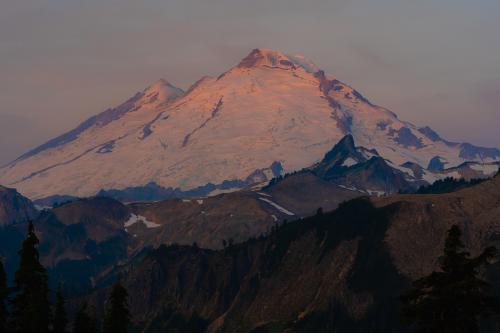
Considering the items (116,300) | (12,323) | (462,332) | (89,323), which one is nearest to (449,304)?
(462,332)

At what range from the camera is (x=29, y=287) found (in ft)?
260

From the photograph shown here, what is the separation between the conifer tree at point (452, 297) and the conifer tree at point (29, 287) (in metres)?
35.5

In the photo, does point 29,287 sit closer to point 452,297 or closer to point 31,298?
point 31,298

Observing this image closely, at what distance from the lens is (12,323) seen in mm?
80875

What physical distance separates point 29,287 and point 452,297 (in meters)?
39.5

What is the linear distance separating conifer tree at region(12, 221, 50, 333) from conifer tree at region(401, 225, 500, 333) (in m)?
35.5

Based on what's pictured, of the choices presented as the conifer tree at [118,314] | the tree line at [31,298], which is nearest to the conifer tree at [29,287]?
the tree line at [31,298]

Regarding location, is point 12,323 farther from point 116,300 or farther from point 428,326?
point 428,326

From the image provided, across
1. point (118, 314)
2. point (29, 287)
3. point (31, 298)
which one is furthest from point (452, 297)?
point (29, 287)

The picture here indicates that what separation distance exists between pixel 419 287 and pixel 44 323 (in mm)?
43606

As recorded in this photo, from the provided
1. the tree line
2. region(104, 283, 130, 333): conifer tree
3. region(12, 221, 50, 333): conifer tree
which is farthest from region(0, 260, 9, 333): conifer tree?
region(104, 283, 130, 333): conifer tree

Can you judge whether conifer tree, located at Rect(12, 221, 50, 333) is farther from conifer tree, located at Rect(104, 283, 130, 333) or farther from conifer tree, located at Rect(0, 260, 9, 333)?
conifer tree, located at Rect(104, 283, 130, 333)

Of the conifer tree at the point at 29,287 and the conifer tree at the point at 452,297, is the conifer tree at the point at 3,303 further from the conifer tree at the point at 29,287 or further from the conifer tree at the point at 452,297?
the conifer tree at the point at 452,297

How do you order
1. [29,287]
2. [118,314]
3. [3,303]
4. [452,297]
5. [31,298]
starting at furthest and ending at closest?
1. [118,314]
2. [29,287]
3. [31,298]
4. [3,303]
5. [452,297]
